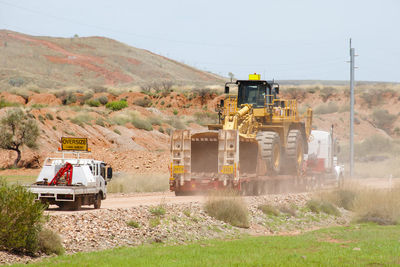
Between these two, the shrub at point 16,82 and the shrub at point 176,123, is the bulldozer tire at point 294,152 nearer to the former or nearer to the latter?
the shrub at point 176,123

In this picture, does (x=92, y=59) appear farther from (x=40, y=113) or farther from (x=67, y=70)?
(x=40, y=113)

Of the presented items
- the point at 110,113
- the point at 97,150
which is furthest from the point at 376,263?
the point at 110,113

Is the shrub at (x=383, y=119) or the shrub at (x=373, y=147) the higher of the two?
the shrub at (x=383, y=119)

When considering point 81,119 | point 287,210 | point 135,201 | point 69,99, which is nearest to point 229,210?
point 287,210

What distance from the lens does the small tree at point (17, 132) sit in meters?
43.9

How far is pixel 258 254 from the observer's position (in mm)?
16188

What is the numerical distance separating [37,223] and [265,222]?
35.6 feet

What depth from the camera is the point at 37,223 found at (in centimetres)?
1551

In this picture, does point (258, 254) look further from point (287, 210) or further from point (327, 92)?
point (327, 92)

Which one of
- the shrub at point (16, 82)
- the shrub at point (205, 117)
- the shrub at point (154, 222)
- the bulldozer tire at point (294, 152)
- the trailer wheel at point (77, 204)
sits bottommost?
the shrub at point (154, 222)

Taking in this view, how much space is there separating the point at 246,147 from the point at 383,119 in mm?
66938

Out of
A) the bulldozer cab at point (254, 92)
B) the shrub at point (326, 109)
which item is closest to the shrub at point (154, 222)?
the bulldozer cab at point (254, 92)

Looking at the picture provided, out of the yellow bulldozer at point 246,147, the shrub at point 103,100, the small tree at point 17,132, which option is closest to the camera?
the yellow bulldozer at point 246,147

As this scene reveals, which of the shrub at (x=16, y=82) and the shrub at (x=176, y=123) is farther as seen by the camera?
the shrub at (x=16, y=82)
